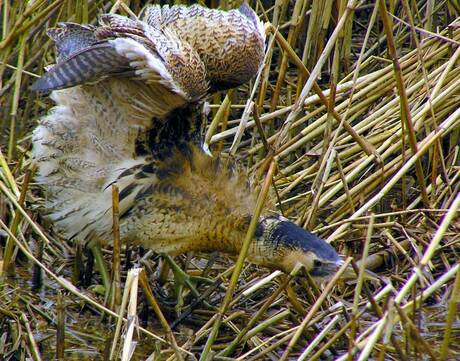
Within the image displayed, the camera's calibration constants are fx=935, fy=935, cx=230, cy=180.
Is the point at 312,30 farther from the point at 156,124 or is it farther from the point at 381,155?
the point at 156,124

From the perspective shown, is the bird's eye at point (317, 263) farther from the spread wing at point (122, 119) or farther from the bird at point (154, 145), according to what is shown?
the spread wing at point (122, 119)

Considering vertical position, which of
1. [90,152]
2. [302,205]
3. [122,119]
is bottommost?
[302,205]

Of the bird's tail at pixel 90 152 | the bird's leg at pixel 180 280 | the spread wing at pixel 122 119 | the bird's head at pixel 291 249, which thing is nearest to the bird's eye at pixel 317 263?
the bird's head at pixel 291 249

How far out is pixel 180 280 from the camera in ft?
13.6

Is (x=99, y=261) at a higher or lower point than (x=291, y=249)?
lower

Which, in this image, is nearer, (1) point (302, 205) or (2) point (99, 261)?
(2) point (99, 261)

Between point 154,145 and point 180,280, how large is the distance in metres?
0.61

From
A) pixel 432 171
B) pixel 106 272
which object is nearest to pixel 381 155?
pixel 432 171

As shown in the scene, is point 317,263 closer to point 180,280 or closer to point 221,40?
point 180,280

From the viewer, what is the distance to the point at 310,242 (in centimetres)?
365

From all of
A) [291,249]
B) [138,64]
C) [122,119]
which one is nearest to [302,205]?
[291,249]

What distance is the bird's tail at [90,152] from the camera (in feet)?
13.2

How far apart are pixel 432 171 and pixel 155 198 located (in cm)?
143

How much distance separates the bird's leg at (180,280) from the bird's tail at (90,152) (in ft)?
1.09
